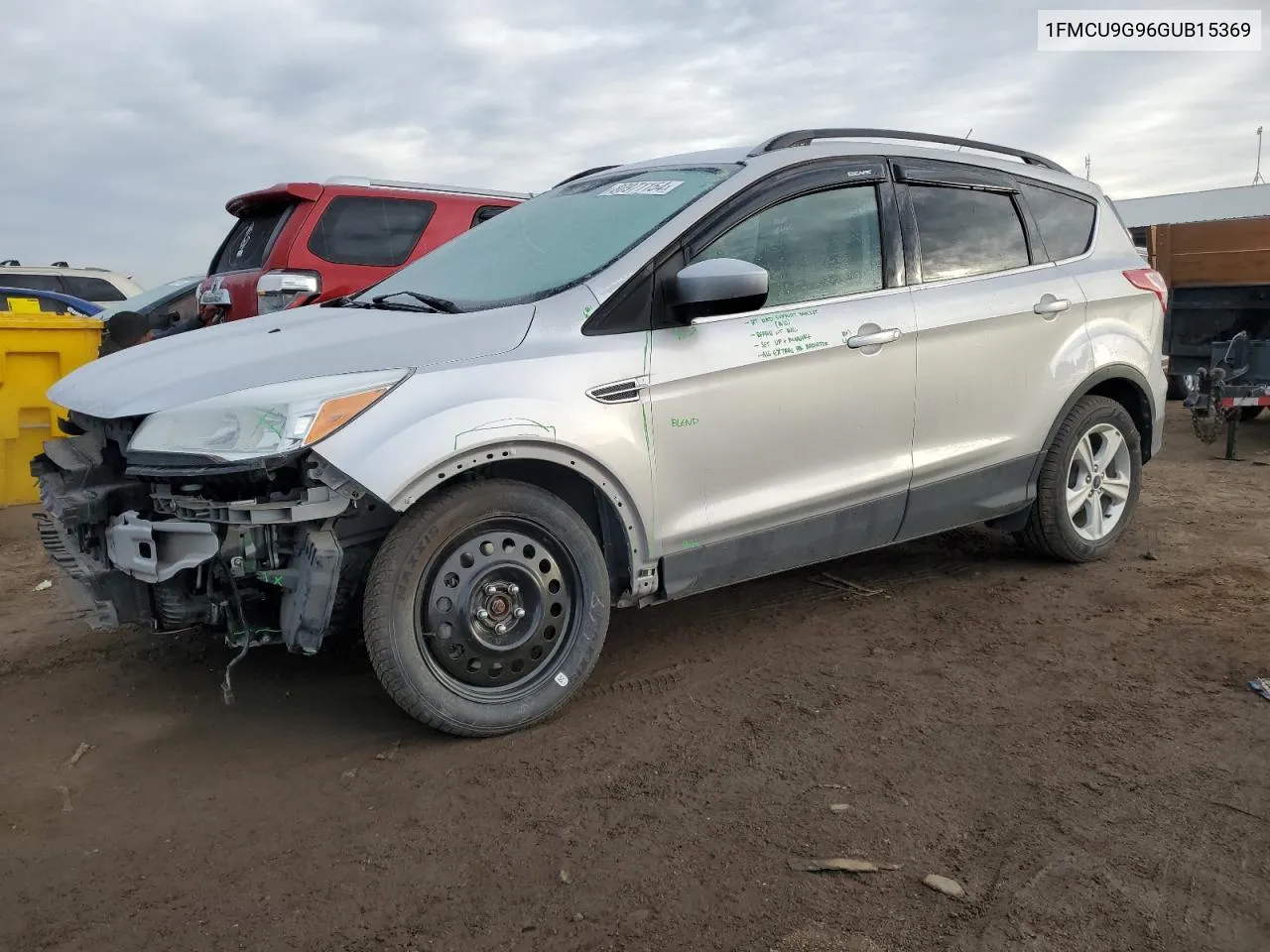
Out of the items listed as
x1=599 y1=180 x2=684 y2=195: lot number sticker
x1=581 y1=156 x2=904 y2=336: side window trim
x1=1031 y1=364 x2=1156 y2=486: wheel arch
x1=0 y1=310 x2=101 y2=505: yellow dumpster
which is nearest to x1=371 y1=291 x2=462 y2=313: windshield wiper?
x1=581 y1=156 x2=904 y2=336: side window trim

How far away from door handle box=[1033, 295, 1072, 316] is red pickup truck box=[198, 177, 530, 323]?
424 cm

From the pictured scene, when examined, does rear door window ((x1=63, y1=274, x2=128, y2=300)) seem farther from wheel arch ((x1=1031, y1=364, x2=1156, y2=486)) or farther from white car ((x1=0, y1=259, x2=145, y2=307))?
wheel arch ((x1=1031, y1=364, x2=1156, y2=486))

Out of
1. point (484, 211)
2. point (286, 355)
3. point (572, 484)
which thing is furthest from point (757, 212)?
point (484, 211)

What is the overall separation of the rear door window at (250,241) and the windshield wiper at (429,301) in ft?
12.1

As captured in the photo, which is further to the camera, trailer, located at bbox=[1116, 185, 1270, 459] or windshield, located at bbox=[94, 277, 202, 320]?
windshield, located at bbox=[94, 277, 202, 320]

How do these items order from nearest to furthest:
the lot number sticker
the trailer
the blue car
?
the lot number sticker
the trailer
the blue car

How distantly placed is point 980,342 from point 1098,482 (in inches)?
47.8

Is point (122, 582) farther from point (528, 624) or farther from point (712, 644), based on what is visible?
point (712, 644)

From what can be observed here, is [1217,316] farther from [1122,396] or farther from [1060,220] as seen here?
[1060,220]

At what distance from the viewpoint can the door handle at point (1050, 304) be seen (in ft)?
14.6

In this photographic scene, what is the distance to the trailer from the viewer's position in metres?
8.24

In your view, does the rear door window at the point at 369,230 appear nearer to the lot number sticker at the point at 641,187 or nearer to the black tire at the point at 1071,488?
the lot number sticker at the point at 641,187

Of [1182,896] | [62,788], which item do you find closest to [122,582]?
[62,788]

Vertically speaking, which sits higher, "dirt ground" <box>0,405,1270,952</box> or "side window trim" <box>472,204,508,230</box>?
"side window trim" <box>472,204,508,230</box>
